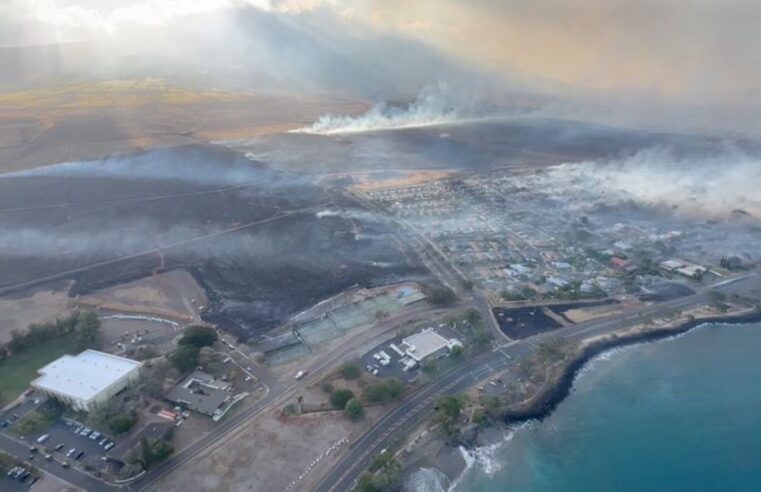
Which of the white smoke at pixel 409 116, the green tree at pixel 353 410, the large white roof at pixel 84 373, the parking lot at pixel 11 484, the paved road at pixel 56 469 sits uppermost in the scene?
the white smoke at pixel 409 116

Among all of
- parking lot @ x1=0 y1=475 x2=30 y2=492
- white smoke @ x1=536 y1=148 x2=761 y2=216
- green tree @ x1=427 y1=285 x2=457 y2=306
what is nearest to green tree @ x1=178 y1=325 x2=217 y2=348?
parking lot @ x1=0 y1=475 x2=30 y2=492

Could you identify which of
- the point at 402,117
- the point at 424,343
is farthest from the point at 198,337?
the point at 402,117

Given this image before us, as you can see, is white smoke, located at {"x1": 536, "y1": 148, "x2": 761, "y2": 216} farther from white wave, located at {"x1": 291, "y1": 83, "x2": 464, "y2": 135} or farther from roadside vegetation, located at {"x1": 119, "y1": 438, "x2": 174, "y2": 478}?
roadside vegetation, located at {"x1": 119, "y1": 438, "x2": 174, "y2": 478}

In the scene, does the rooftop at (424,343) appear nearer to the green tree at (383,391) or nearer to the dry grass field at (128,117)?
the green tree at (383,391)

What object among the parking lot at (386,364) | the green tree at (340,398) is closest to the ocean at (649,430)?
the parking lot at (386,364)

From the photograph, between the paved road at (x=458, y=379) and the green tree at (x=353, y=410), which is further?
the green tree at (x=353, y=410)
